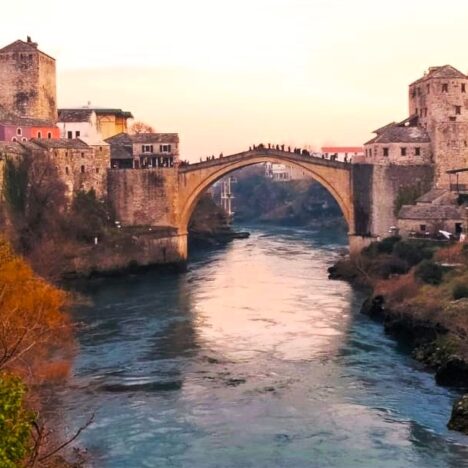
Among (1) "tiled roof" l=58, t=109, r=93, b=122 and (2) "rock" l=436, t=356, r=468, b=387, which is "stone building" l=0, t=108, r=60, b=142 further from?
(2) "rock" l=436, t=356, r=468, b=387

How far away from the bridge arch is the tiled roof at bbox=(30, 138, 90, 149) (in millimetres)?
5994

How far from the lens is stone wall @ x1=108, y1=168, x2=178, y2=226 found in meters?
53.6

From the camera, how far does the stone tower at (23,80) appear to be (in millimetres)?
58844

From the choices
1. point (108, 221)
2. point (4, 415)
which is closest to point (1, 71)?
point (108, 221)

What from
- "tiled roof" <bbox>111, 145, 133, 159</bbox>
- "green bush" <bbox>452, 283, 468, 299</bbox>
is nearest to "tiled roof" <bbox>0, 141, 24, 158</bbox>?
"tiled roof" <bbox>111, 145, 133, 159</bbox>

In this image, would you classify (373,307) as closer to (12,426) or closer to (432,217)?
(432,217)

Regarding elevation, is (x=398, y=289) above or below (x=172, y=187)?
below

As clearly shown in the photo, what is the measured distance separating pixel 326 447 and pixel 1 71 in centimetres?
4527

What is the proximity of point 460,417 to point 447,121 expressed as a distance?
99.1ft

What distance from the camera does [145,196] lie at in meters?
53.6

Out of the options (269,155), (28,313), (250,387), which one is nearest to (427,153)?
(269,155)

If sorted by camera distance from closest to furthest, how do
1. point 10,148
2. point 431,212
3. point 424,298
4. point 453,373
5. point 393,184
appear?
point 453,373 < point 424,298 < point 431,212 < point 10,148 < point 393,184

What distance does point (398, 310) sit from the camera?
32.7m

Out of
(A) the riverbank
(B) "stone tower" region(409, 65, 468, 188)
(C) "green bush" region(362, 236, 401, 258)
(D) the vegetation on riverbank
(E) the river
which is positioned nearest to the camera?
(D) the vegetation on riverbank
